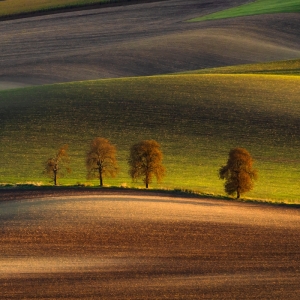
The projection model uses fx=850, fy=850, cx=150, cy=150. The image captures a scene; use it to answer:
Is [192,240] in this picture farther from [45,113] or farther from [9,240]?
[45,113]

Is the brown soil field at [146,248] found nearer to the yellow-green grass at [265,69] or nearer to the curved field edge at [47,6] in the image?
the yellow-green grass at [265,69]

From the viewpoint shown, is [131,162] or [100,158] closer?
[131,162]

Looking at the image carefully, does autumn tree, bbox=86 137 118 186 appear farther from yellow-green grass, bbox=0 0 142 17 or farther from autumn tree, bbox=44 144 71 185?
yellow-green grass, bbox=0 0 142 17

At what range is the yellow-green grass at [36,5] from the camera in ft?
323

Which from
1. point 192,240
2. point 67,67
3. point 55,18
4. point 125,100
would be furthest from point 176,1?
point 192,240

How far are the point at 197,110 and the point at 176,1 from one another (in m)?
51.3

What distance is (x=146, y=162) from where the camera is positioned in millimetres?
35812

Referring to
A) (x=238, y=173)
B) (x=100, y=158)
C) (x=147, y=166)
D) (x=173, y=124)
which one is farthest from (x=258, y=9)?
(x=238, y=173)

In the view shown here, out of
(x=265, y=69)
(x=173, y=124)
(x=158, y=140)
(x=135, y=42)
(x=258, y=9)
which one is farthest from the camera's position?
(x=258, y=9)

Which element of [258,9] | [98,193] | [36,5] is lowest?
[98,193]

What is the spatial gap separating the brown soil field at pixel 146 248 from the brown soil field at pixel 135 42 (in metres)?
38.9

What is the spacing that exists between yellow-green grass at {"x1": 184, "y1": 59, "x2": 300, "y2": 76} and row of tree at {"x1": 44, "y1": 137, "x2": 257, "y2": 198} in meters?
28.4

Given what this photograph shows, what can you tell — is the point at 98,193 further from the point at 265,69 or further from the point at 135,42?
the point at 135,42

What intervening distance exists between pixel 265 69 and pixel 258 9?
97.3ft
